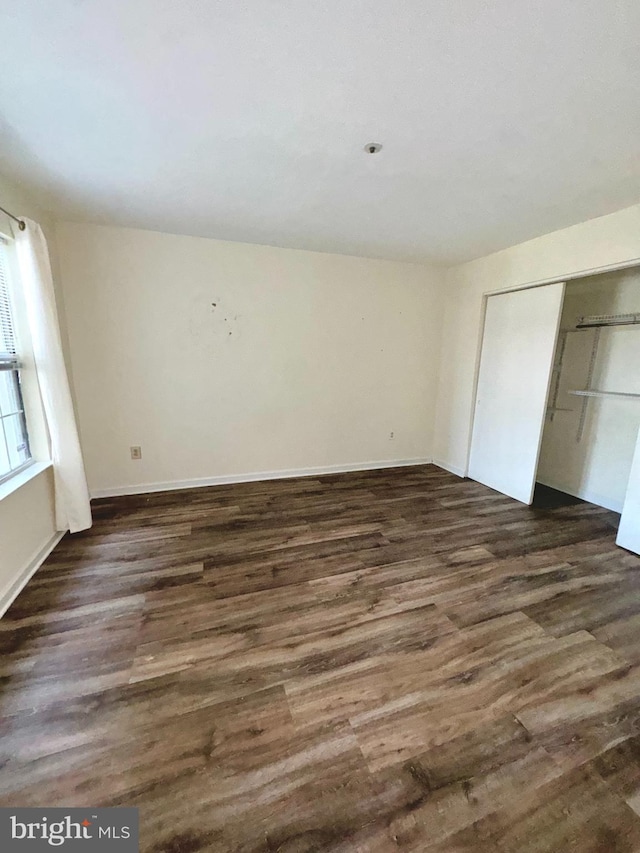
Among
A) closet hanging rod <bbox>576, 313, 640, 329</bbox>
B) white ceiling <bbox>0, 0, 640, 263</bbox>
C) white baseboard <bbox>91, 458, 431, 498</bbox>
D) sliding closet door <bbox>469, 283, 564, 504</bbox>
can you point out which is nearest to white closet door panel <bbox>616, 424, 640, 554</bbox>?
sliding closet door <bbox>469, 283, 564, 504</bbox>

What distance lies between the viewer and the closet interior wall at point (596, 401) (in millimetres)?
3051

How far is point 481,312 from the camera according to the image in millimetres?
3635

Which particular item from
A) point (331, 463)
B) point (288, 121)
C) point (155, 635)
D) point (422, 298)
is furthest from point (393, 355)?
point (155, 635)

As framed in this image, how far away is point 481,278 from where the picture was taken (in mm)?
3592

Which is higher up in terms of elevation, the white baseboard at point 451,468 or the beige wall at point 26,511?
the beige wall at point 26,511

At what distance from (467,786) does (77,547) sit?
2.62 meters

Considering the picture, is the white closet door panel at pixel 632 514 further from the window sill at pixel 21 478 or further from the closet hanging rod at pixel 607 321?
the window sill at pixel 21 478

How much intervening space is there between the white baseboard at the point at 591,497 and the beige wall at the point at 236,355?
5.59ft

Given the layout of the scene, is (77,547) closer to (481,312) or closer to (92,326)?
(92,326)

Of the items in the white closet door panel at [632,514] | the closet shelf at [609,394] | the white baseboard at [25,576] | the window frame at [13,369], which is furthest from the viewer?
the closet shelf at [609,394]

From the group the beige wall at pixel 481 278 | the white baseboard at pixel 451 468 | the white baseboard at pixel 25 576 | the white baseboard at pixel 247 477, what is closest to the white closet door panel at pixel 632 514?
the beige wall at pixel 481 278

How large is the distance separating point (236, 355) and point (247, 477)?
1322 mm

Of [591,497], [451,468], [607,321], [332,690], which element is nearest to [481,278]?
[607,321]

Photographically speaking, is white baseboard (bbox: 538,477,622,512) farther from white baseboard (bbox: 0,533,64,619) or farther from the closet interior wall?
white baseboard (bbox: 0,533,64,619)
